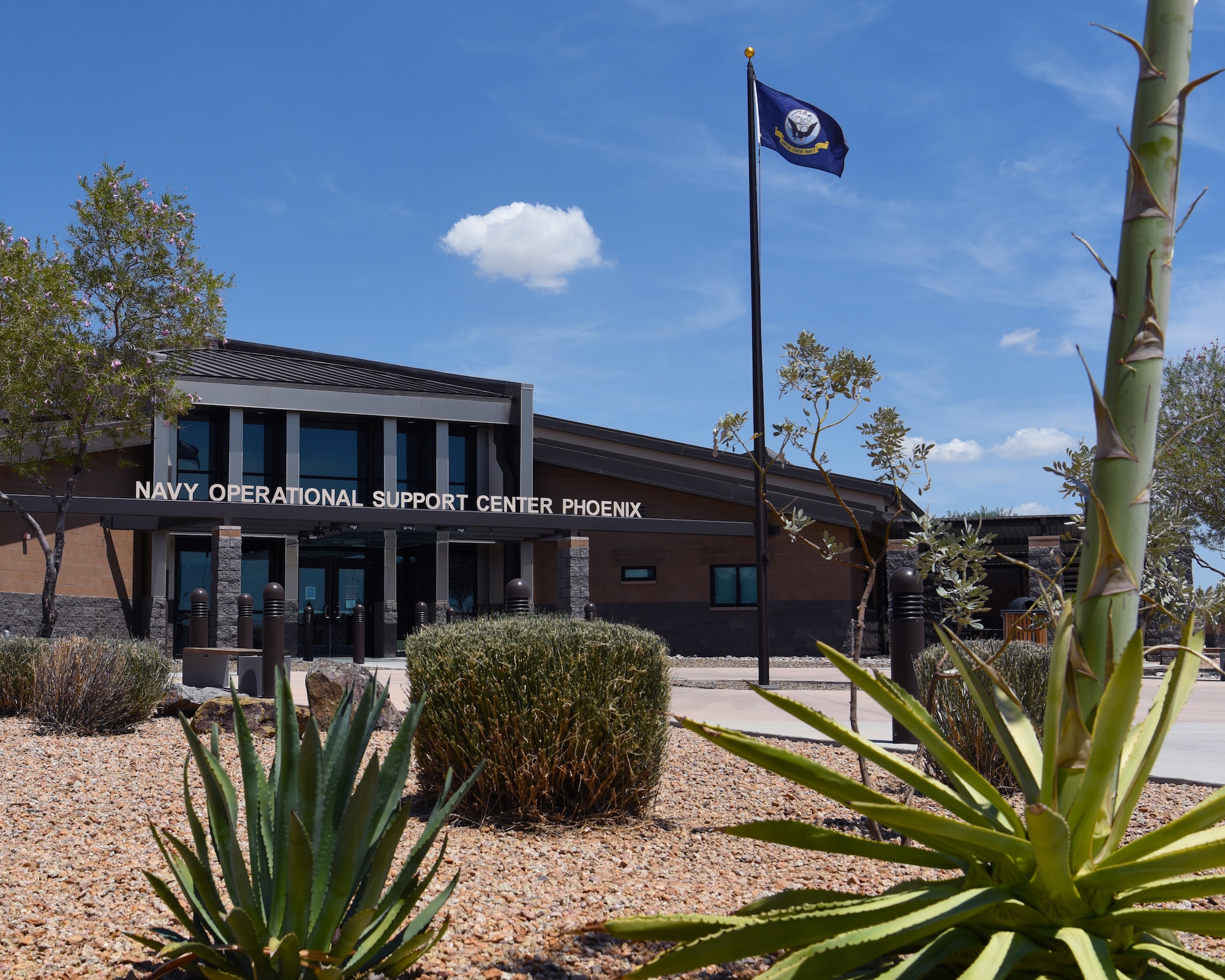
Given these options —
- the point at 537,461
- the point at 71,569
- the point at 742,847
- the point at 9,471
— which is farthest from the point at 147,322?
the point at 742,847

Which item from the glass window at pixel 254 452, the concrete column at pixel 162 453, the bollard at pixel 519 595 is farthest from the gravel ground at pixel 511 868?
the glass window at pixel 254 452

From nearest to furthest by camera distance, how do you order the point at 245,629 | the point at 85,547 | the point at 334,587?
the point at 245,629 → the point at 85,547 → the point at 334,587

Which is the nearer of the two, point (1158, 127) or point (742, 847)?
point (1158, 127)

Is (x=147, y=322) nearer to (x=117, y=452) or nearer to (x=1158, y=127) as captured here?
(x=117, y=452)

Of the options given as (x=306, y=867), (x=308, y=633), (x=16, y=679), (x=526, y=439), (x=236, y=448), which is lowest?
(x=308, y=633)

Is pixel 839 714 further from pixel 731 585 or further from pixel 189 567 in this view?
pixel 189 567

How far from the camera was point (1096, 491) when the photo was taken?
2525 millimetres

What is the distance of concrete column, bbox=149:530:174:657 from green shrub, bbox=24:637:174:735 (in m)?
15.2

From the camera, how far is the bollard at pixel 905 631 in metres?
8.96

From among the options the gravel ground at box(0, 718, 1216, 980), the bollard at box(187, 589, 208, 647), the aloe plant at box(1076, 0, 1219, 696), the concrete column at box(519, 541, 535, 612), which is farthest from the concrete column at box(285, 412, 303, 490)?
the aloe plant at box(1076, 0, 1219, 696)

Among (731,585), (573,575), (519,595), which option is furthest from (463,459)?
Result: (519,595)

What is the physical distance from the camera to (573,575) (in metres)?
24.6

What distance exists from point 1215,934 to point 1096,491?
1.02 meters

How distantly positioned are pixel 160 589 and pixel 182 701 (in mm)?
16238
